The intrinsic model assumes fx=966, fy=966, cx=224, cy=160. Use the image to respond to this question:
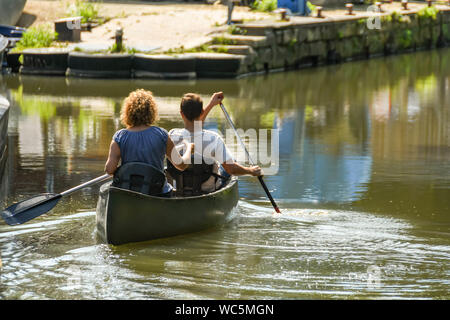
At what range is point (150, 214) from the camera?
8.12 m

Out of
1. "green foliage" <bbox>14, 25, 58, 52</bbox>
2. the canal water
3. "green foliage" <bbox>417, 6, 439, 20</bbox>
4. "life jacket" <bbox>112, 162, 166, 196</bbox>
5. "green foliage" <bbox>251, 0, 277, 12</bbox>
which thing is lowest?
the canal water

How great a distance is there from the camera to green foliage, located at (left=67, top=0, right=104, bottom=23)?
2341 cm

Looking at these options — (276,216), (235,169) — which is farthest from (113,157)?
(276,216)

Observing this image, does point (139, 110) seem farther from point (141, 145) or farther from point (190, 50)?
point (190, 50)

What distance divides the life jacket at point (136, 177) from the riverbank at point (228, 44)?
11.9 metres

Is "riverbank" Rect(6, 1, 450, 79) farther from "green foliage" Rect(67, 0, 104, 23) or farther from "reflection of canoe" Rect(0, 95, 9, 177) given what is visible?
"reflection of canoe" Rect(0, 95, 9, 177)

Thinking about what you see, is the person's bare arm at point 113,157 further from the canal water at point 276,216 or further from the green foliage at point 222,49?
the green foliage at point 222,49

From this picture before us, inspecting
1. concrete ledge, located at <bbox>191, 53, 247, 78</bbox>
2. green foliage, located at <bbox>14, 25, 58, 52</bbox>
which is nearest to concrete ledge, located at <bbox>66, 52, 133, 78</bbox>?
concrete ledge, located at <bbox>191, 53, 247, 78</bbox>

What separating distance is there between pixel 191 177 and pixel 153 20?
15126mm

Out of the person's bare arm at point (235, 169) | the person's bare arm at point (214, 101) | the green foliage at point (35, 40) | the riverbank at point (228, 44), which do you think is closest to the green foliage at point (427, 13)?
the riverbank at point (228, 44)

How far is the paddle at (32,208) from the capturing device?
8.39 metres

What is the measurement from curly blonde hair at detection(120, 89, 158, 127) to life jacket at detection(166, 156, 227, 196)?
81cm

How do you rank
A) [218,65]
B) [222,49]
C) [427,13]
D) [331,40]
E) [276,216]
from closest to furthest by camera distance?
1. [276,216]
2. [218,65]
3. [222,49]
4. [331,40]
5. [427,13]
